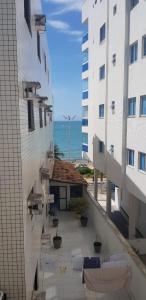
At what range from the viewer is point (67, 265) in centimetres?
1175

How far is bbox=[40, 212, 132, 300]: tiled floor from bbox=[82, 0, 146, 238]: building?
3.27 metres

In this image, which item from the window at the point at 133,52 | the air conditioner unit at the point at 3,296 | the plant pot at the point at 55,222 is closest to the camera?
the air conditioner unit at the point at 3,296

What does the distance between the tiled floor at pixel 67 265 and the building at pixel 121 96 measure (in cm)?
327

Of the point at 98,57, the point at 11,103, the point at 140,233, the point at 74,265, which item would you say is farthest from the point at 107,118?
the point at 11,103

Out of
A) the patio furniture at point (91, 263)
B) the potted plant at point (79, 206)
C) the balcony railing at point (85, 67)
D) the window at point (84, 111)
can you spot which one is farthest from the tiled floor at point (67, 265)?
the balcony railing at point (85, 67)

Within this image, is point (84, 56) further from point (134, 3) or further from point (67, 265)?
point (67, 265)

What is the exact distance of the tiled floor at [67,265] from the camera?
31.4ft

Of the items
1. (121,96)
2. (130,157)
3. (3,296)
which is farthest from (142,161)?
(3,296)

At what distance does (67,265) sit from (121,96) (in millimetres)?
8879

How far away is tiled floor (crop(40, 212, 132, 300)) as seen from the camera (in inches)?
376

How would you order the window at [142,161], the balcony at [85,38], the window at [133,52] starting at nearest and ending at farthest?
the window at [142,161]
the window at [133,52]
the balcony at [85,38]

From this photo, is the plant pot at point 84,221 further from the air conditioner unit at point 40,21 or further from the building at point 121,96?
the air conditioner unit at point 40,21

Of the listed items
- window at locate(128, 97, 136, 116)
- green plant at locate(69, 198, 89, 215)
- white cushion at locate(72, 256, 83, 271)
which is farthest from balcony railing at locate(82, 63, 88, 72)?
white cushion at locate(72, 256, 83, 271)

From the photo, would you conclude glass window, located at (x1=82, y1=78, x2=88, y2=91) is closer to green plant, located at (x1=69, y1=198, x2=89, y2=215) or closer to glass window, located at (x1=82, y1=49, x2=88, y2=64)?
glass window, located at (x1=82, y1=49, x2=88, y2=64)
